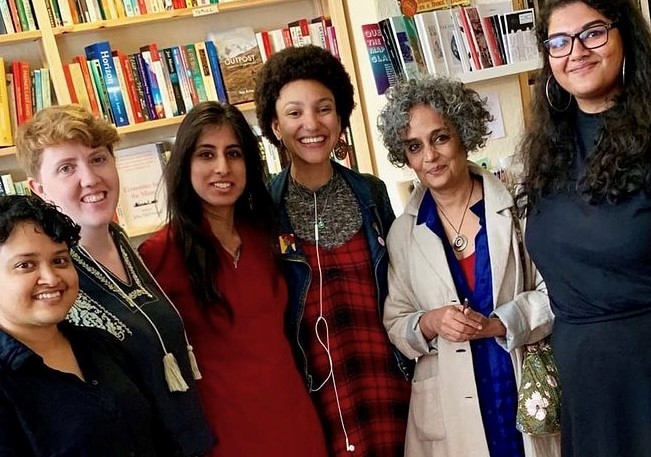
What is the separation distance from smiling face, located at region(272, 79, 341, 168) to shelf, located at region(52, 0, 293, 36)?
3.99ft

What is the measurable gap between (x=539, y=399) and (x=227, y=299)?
78 centimetres

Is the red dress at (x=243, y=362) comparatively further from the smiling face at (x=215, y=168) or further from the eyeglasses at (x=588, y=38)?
the eyeglasses at (x=588, y=38)

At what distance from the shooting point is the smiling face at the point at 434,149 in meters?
1.69

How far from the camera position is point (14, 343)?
1.14 m

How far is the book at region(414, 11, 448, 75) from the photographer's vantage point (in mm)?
2525

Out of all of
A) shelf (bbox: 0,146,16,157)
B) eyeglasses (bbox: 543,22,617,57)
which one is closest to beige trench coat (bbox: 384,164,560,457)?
eyeglasses (bbox: 543,22,617,57)

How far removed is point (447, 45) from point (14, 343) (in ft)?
6.45

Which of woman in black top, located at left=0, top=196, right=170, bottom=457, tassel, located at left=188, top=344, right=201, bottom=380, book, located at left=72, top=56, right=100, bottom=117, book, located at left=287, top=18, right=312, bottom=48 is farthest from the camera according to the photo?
book, located at left=287, top=18, right=312, bottom=48

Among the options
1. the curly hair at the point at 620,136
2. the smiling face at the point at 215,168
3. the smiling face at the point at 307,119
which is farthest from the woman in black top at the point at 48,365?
the curly hair at the point at 620,136

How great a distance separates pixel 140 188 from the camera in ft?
9.53

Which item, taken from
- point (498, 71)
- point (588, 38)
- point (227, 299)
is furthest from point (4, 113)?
point (588, 38)

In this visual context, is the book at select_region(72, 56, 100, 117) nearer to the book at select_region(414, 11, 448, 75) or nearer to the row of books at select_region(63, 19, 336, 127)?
the row of books at select_region(63, 19, 336, 127)

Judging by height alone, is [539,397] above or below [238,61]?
below

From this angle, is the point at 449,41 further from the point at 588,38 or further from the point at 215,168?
the point at 215,168
